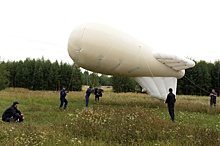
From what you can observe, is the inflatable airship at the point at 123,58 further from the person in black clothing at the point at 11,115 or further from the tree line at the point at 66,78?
the tree line at the point at 66,78

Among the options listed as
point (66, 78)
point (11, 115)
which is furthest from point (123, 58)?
point (66, 78)

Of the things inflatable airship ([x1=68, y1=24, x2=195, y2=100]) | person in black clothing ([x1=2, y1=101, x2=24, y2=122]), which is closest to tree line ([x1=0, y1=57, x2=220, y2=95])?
inflatable airship ([x1=68, y1=24, x2=195, y2=100])

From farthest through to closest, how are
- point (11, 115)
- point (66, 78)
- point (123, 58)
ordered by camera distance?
point (66, 78) → point (123, 58) → point (11, 115)

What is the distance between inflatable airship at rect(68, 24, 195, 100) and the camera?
15.9 metres

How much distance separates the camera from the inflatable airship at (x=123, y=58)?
628 inches

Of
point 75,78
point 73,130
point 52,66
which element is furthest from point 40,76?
point 73,130

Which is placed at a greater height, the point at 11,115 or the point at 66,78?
the point at 66,78

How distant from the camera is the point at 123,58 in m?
16.6

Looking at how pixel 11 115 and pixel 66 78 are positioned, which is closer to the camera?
pixel 11 115

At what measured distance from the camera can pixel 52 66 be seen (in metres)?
59.1

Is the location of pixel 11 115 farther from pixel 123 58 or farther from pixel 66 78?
pixel 66 78

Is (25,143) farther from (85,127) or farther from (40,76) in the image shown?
(40,76)

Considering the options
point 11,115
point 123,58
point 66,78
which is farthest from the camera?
point 66,78

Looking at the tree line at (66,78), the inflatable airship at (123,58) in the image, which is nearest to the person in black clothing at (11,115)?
the inflatable airship at (123,58)
